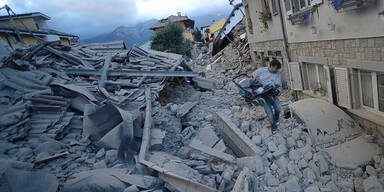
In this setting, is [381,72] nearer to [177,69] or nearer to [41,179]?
[41,179]

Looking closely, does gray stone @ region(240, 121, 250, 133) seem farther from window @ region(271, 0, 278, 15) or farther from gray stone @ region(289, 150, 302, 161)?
window @ region(271, 0, 278, 15)

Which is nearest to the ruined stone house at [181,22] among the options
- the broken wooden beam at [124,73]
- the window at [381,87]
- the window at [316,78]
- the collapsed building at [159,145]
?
the broken wooden beam at [124,73]

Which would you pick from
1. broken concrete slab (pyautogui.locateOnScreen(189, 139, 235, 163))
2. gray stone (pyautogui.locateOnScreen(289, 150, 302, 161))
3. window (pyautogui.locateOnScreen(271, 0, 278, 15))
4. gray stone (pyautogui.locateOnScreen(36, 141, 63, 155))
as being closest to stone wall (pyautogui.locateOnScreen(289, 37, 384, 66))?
window (pyautogui.locateOnScreen(271, 0, 278, 15))

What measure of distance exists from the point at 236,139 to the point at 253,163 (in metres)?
0.97

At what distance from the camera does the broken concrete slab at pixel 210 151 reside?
460cm

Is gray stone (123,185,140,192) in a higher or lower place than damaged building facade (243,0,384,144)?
lower

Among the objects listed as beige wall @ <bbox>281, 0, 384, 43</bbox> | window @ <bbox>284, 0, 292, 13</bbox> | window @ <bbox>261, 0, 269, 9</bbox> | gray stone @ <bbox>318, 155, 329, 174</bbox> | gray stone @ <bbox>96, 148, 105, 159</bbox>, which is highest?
window @ <bbox>261, 0, 269, 9</bbox>

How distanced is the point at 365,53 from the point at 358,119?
5.57 ft

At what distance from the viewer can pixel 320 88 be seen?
264 inches

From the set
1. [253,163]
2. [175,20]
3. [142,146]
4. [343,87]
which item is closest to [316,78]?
[343,87]

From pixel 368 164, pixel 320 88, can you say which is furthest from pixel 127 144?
pixel 320 88

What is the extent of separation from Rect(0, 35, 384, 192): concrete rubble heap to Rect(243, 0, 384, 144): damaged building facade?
1.24 metres

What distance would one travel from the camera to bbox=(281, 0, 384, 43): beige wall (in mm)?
3982

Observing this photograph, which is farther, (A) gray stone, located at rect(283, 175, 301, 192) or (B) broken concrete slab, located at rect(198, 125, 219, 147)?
(B) broken concrete slab, located at rect(198, 125, 219, 147)
